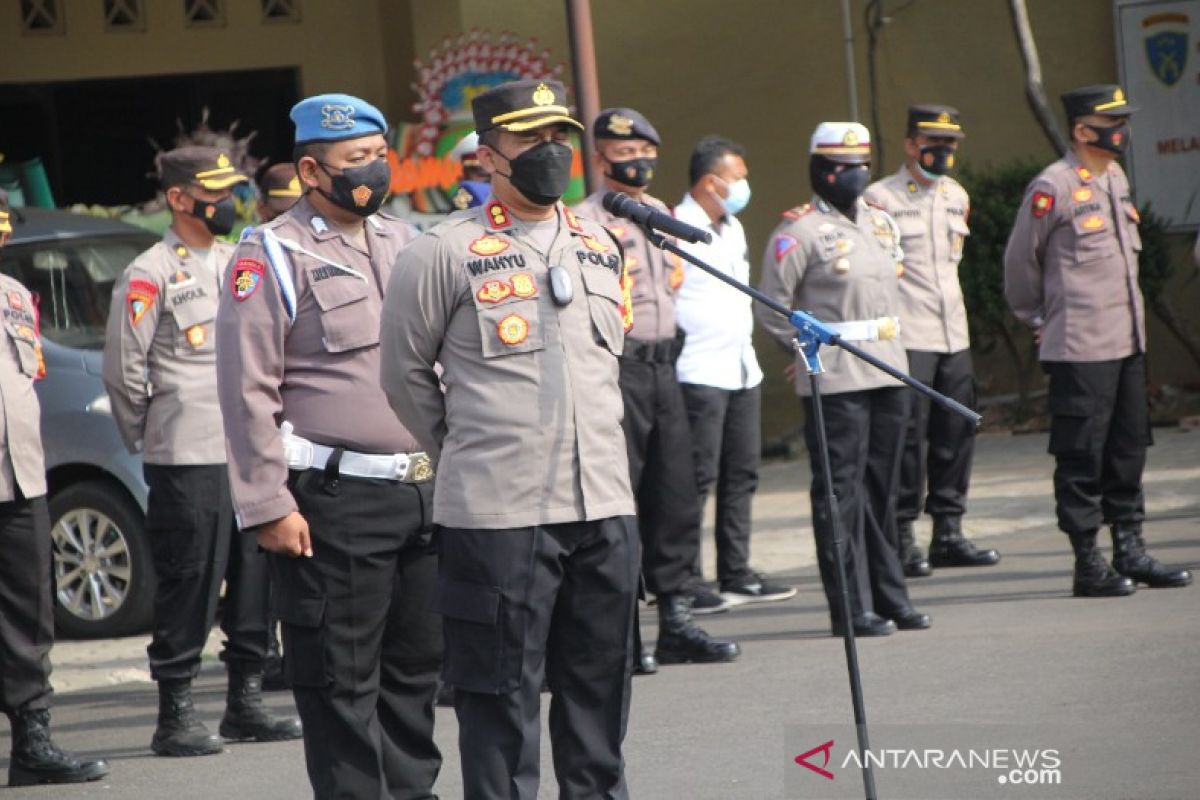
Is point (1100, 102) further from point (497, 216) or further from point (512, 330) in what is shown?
point (512, 330)

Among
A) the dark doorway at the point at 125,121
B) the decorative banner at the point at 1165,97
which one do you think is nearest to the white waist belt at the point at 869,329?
the decorative banner at the point at 1165,97

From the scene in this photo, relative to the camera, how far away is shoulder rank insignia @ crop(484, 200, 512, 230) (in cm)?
514

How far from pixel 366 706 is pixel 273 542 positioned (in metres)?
0.52

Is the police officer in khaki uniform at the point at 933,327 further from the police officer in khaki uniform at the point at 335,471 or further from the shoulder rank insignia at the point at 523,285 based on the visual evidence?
the shoulder rank insignia at the point at 523,285

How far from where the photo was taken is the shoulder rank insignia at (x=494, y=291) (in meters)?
5.02

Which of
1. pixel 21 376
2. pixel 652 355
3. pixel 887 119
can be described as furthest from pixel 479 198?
pixel 887 119

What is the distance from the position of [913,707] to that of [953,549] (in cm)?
331

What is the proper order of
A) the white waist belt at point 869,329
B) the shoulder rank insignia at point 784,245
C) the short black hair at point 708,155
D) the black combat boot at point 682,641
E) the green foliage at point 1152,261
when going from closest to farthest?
the black combat boot at point 682,641 < the white waist belt at point 869,329 < the shoulder rank insignia at point 784,245 < the short black hair at point 708,155 < the green foliage at point 1152,261

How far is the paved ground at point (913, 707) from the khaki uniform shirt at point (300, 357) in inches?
62.3

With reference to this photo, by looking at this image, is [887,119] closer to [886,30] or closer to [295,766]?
[886,30]

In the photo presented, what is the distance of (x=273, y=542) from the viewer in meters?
5.46

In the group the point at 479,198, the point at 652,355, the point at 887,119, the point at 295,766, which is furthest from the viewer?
the point at 887,119

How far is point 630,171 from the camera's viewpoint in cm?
806

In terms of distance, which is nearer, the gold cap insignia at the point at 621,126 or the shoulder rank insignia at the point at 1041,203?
the gold cap insignia at the point at 621,126
